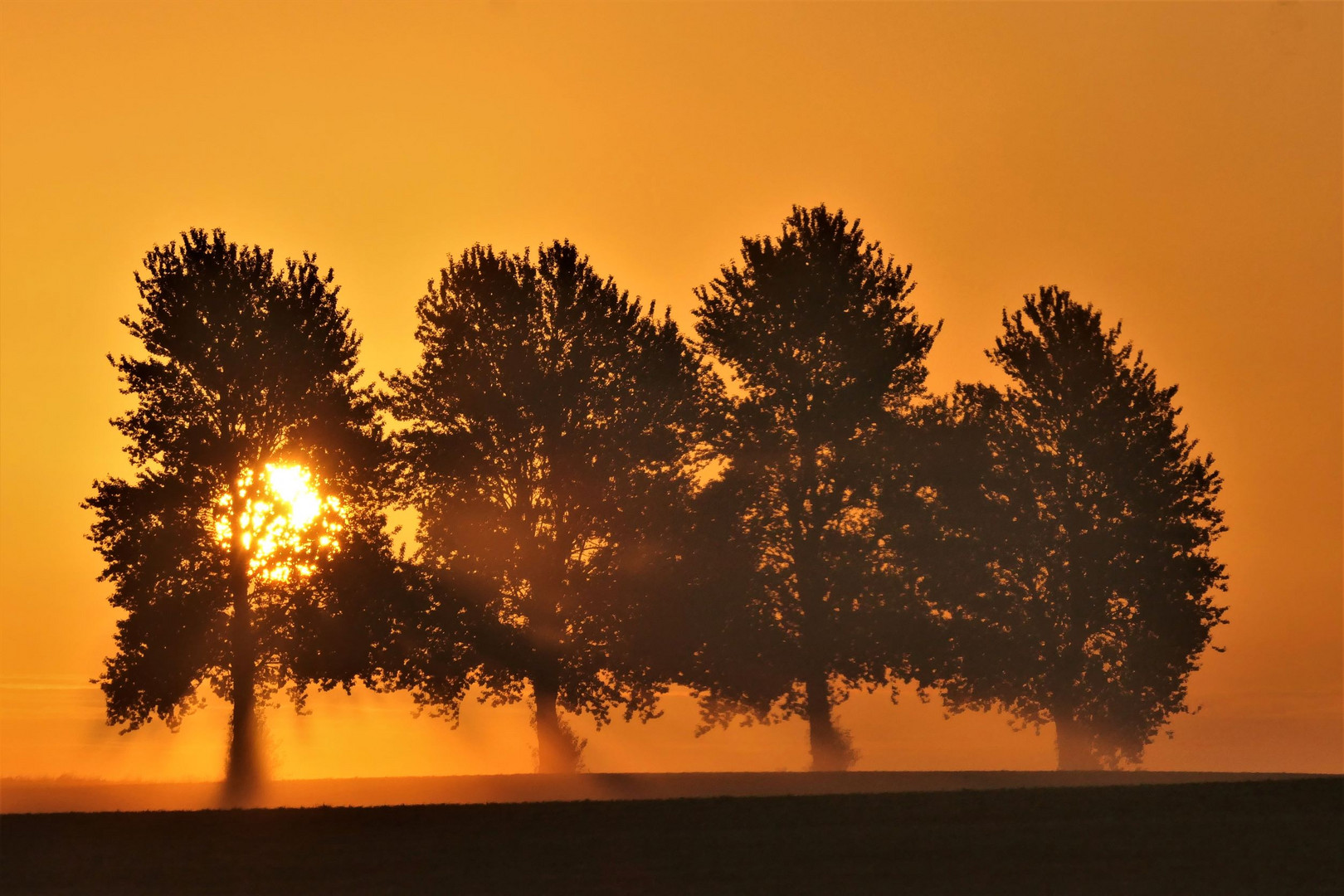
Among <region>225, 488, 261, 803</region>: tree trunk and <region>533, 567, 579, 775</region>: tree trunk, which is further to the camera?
<region>533, 567, 579, 775</region>: tree trunk

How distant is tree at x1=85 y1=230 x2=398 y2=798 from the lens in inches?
1407

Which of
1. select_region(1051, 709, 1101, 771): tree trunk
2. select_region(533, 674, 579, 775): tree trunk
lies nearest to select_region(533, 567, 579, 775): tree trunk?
select_region(533, 674, 579, 775): tree trunk

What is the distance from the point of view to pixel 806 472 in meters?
39.3

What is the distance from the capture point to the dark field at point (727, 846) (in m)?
20.2

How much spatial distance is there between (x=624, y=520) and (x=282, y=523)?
29.0 ft

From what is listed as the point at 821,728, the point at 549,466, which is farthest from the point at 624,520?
the point at 821,728

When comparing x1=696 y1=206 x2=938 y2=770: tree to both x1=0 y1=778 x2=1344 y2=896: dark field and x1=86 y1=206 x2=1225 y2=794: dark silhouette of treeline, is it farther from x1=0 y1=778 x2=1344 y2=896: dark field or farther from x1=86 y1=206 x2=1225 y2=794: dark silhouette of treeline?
x1=0 y1=778 x2=1344 y2=896: dark field

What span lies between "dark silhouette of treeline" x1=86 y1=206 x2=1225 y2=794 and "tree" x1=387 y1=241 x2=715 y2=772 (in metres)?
0.07

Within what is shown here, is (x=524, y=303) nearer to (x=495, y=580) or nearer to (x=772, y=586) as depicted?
(x=495, y=580)

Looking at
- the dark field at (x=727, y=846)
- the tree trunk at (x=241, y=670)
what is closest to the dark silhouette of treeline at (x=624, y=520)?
the tree trunk at (x=241, y=670)

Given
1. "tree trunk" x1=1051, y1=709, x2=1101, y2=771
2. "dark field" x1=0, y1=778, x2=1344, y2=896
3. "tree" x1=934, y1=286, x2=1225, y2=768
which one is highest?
"tree" x1=934, y1=286, x2=1225, y2=768

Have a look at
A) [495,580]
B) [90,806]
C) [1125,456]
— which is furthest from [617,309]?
[90,806]

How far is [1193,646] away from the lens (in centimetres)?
4106

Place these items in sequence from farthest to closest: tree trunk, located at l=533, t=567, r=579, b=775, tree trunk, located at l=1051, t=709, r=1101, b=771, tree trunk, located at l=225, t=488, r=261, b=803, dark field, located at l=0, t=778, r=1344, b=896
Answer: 1. tree trunk, located at l=1051, t=709, r=1101, b=771
2. tree trunk, located at l=533, t=567, r=579, b=775
3. tree trunk, located at l=225, t=488, r=261, b=803
4. dark field, located at l=0, t=778, r=1344, b=896
